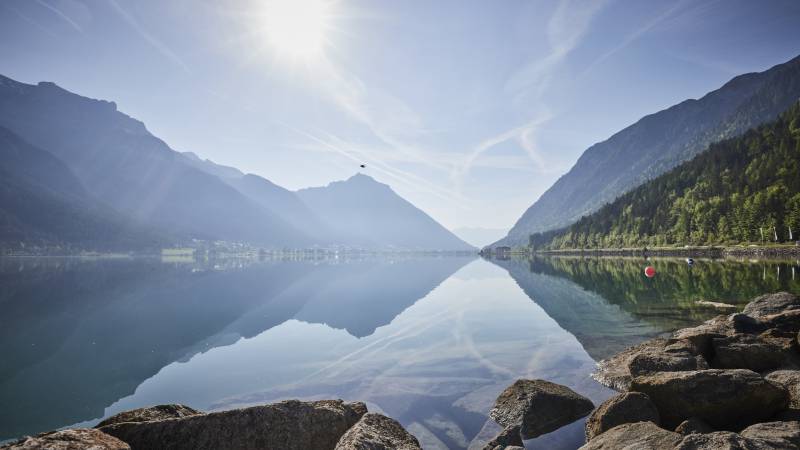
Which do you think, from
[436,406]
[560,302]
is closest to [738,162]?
[560,302]

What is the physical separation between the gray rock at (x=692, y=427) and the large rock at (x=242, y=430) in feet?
27.4

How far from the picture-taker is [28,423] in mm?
15984

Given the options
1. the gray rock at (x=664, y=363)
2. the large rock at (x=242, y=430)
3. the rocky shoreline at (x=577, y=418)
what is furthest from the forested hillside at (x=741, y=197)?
the large rock at (x=242, y=430)

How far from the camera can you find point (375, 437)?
8.81 m

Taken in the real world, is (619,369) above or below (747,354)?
below

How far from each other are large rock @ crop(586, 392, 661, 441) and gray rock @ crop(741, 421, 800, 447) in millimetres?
2630

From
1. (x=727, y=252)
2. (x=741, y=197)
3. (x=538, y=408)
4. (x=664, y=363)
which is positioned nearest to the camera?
(x=538, y=408)

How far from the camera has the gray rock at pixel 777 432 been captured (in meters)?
7.72

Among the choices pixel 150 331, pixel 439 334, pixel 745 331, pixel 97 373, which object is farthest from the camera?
pixel 150 331

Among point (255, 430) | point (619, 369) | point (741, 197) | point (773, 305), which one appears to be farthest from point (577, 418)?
point (741, 197)

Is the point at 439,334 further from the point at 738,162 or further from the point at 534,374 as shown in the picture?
the point at 738,162

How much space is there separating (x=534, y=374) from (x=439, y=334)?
12520mm

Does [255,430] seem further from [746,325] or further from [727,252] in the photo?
[727,252]

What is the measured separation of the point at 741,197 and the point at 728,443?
17951 centimetres
